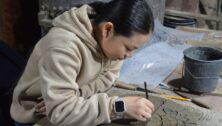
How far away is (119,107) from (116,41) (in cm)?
20

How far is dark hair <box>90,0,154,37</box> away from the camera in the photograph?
0.96 m

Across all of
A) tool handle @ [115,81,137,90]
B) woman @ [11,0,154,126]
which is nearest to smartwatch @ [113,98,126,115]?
woman @ [11,0,154,126]

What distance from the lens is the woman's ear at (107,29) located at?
988mm

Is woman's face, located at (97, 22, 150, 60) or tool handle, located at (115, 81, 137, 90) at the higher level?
woman's face, located at (97, 22, 150, 60)

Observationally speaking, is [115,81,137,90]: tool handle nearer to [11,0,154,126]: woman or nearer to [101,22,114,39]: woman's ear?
[11,0,154,126]: woman

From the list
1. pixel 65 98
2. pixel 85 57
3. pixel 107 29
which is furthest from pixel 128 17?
pixel 65 98

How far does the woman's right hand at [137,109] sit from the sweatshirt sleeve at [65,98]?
0.06 meters

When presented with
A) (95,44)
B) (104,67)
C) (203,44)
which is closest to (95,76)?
(104,67)

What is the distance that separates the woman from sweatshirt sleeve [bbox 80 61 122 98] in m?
0.06

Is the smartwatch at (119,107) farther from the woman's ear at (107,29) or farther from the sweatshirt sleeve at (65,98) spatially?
the woman's ear at (107,29)

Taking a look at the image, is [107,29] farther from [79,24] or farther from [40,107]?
[40,107]

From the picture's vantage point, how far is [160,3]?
2.18m

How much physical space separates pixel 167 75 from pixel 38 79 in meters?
0.56

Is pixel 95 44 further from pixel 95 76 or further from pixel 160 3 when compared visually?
pixel 160 3
